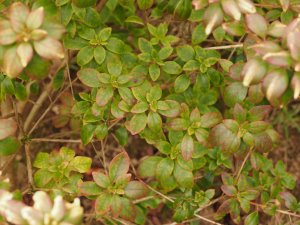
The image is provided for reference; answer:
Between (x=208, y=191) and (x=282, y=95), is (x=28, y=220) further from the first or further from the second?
(x=208, y=191)

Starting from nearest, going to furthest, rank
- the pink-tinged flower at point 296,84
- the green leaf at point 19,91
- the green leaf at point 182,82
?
the pink-tinged flower at point 296,84
the green leaf at point 19,91
the green leaf at point 182,82

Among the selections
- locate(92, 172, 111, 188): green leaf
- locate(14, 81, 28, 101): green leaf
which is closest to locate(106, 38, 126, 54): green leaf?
locate(14, 81, 28, 101): green leaf

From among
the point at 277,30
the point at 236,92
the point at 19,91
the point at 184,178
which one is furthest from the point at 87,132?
the point at 277,30

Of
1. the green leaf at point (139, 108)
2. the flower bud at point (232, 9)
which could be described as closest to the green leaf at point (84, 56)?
the green leaf at point (139, 108)

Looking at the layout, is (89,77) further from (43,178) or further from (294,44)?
(294,44)

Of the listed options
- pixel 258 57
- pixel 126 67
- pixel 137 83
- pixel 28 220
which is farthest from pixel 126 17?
pixel 28 220

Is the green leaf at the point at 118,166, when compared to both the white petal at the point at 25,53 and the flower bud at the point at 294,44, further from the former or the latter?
the flower bud at the point at 294,44

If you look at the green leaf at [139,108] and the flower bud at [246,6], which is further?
the green leaf at [139,108]
